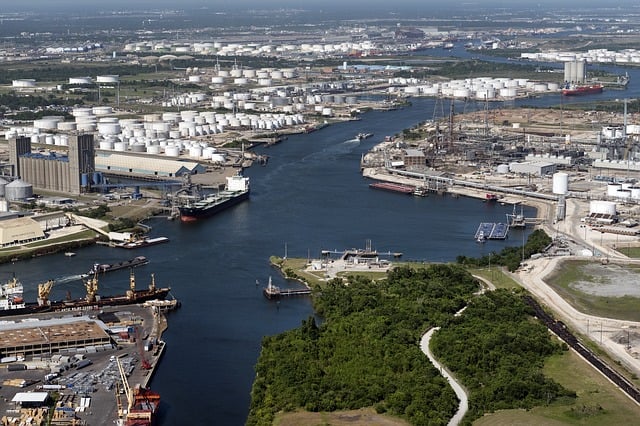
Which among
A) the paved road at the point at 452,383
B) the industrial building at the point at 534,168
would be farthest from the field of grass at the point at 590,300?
the industrial building at the point at 534,168

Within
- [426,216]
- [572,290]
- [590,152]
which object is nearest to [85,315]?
[572,290]

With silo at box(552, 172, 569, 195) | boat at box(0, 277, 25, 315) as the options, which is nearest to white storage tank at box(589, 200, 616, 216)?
silo at box(552, 172, 569, 195)

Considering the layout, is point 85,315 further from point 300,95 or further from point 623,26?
point 623,26

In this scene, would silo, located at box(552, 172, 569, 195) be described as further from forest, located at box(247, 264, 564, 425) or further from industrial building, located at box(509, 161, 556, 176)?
forest, located at box(247, 264, 564, 425)

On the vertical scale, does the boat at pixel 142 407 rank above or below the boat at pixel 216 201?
below

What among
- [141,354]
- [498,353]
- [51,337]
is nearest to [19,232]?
[51,337]

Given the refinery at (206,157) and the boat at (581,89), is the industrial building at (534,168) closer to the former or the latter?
the refinery at (206,157)
